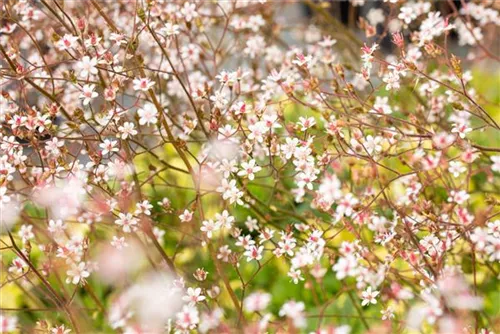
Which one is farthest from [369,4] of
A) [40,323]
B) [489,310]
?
[40,323]

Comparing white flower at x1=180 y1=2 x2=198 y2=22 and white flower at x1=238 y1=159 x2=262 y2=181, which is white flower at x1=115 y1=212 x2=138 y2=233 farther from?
white flower at x1=180 y1=2 x2=198 y2=22

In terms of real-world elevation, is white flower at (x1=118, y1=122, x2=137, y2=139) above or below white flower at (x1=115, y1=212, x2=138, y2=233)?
above

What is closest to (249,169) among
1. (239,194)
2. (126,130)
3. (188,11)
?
(239,194)

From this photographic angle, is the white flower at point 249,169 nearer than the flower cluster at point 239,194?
No

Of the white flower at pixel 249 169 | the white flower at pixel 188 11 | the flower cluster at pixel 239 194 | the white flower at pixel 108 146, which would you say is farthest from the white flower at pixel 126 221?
the white flower at pixel 188 11

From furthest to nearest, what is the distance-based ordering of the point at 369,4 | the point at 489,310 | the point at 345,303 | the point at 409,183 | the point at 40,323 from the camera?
the point at 369,4 → the point at 345,303 → the point at 489,310 → the point at 409,183 → the point at 40,323

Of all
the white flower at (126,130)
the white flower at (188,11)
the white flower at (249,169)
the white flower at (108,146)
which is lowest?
the white flower at (249,169)

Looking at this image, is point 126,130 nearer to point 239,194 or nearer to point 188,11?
point 239,194

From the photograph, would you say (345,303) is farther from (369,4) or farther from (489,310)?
(369,4)

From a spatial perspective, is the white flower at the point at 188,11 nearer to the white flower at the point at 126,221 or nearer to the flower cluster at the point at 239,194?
the flower cluster at the point at 239,194

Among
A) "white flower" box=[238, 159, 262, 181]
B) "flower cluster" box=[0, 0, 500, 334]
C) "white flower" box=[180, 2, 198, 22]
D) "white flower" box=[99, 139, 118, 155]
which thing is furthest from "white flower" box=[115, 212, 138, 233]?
"white flower" box=[180, 2, 198, 22]

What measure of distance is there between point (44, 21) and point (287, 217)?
1.71 meters

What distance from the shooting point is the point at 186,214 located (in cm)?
238

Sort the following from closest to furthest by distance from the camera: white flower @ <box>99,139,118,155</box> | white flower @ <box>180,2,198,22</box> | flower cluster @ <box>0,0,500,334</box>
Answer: flower cluster @ <box>0,0,500,334</box>
white flower @ <box>99,139,118,155</box>
white flower @ <box>180,2,198,22</box>
